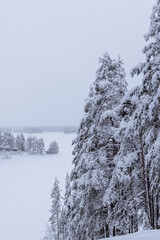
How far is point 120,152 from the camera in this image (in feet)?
32.1

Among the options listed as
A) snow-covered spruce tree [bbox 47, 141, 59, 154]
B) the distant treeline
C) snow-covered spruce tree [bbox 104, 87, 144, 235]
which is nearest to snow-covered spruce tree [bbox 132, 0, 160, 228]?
snow-covered spruce tree [bbox 104, 87, 144, 235]

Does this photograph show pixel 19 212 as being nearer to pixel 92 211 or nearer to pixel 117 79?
pixel 92 211

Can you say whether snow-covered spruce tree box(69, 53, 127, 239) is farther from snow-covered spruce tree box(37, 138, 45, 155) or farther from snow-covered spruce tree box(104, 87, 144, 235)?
snow-covered spruce tree box(37, 138, 45, 155)

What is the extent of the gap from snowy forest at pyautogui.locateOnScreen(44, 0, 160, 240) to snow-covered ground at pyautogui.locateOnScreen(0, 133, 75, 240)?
110ft

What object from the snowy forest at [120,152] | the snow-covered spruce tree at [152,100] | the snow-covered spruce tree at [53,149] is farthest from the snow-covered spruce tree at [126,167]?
the snow-covered spruce tree at [53,149]

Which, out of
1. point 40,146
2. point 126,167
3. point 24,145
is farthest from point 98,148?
point 24,145

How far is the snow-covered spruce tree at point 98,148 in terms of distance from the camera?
36.2 feet

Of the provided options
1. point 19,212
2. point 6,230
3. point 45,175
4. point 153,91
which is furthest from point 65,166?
point 153,91

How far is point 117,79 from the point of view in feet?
37.8

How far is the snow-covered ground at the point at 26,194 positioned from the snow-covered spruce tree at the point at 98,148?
32704 millimetres

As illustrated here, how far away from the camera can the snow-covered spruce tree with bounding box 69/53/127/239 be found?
435 inches

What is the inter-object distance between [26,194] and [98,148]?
54903mm

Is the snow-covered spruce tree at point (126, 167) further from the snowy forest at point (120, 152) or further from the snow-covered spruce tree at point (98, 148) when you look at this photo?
the snow-covered spruce tree at point (98, 148)

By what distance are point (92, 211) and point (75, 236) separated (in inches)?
100
